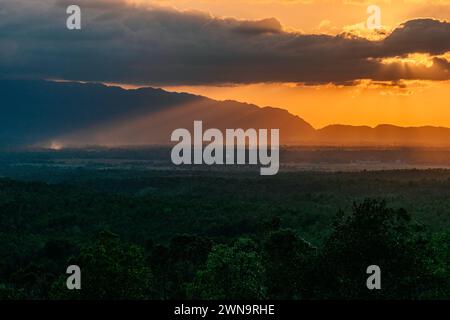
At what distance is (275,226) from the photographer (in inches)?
2628

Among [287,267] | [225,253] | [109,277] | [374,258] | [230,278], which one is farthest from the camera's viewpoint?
[287,267]

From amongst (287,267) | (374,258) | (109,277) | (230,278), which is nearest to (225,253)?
(230,278)

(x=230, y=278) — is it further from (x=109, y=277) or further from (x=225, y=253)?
(x=109, y=277)

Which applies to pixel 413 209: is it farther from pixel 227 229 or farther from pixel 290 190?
pixel 290 190

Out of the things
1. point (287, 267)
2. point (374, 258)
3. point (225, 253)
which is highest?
point (225, 253)

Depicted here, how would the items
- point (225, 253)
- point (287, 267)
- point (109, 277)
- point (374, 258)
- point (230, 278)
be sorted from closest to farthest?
point (374, 258)
point (230, 278)
point (225, 253)
point (109, 277)
point (287, 267)

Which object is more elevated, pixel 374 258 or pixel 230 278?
pixel 374 258

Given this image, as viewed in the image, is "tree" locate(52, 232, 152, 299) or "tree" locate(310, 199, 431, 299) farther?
"tree" locate(52, 232, 152, 299)

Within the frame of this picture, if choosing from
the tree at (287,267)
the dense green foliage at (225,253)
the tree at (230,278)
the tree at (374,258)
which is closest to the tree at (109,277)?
the dense green foliage at (225,253)

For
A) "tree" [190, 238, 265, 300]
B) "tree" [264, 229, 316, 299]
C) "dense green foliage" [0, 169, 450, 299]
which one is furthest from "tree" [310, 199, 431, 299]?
"tree" [190, 238, 265, 300]

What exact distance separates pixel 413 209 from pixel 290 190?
6532 cm

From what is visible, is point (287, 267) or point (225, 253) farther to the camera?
point (287, 267)

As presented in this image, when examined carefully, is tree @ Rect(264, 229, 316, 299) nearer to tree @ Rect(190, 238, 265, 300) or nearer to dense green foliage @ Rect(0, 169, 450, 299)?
dense green foliage @ Rect(0, 169, 450, 299)
